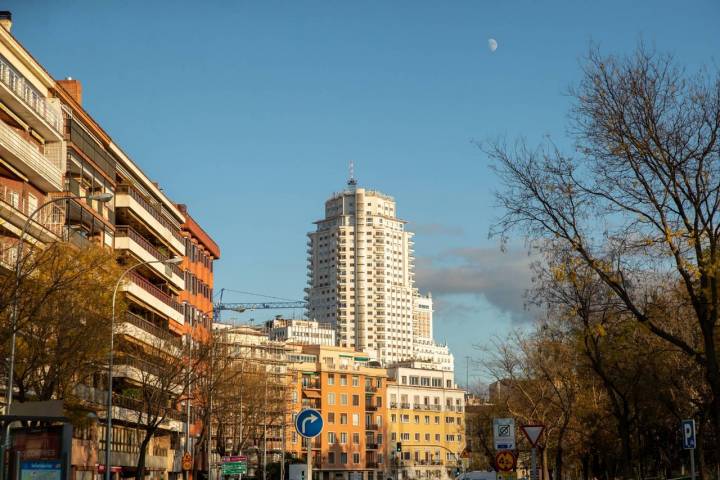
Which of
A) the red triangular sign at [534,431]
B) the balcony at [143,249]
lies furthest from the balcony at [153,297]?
the red triangular sign at [534,431]

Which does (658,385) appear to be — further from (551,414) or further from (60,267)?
(60,267)

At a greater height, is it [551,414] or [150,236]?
[150,236]

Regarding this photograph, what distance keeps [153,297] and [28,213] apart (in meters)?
20.9

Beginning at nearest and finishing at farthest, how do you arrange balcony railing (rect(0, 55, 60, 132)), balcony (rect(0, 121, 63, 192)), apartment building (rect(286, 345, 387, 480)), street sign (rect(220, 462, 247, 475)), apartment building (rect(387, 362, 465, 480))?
balcony (rect(0, 121, 63, 192)), balcony railing (rect(0, 55, 60, 132)), street sign (rect(220, 462, 247, 475)), apartment building (rect(286, 345, 387, 480)), apartment building (rect(387, 362, 465, 480))

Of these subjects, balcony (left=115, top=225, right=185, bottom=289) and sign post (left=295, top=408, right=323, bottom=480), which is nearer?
sign post (left=295, top=408, right=323, bottom=480)

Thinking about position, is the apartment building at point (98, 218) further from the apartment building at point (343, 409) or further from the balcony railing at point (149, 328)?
the apartment building at point (343, 409)

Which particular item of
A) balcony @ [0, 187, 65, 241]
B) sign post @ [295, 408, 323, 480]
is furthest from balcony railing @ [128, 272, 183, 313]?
sign post @ [295, 408, 323, 480]

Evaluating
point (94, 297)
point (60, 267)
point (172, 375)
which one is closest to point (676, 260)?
point (60, 267)

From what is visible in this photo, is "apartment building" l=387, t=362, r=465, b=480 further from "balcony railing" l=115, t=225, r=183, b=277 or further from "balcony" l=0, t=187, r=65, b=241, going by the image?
"balcony" l=0, t=187, r=65, b=241

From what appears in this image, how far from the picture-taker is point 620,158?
26.8m

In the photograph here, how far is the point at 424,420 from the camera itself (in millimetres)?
175125

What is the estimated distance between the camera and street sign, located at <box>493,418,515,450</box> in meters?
24.7

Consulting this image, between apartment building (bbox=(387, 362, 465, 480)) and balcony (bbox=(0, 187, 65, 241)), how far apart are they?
114317mm

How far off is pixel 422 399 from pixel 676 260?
153319 mm
